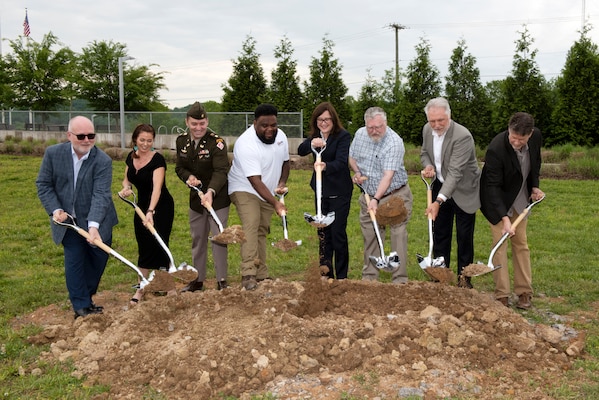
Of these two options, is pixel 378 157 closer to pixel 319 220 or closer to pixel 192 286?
pixel 319 220

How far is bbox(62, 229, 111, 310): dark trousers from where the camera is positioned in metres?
5.54

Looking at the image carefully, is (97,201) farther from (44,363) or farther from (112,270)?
(112,270)

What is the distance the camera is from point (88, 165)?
18.3ft

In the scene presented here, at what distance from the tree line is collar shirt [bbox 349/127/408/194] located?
12882 mm

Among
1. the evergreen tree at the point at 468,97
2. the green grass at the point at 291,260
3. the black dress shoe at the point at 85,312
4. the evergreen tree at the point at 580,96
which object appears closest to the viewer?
the green grass at the point at 291,260

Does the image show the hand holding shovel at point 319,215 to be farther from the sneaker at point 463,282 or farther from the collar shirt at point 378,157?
the sneaker at point 463,282

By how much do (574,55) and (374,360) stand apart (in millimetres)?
15407

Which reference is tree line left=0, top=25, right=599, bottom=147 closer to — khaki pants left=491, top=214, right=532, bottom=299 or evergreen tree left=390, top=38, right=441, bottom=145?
evergreen tree left=390, top=38, right=441, bottom=145

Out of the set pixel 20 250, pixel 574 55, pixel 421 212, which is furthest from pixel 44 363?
pixel 574 55

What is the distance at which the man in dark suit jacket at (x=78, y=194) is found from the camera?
5430 mm

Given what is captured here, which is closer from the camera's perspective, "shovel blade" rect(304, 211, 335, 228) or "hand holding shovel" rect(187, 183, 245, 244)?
"hand holding shovel" rect(187, 183, 245, 244)

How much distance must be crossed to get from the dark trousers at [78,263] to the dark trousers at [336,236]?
214cm

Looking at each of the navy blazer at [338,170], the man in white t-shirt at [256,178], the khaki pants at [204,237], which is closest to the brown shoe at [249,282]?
the man in white t-shirt at [256,178]

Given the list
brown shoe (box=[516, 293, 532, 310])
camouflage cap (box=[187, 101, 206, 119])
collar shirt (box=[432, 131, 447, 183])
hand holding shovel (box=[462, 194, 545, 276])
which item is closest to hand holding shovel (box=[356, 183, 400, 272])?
hand holding shovel (box=[462, 194, 545, 276])
